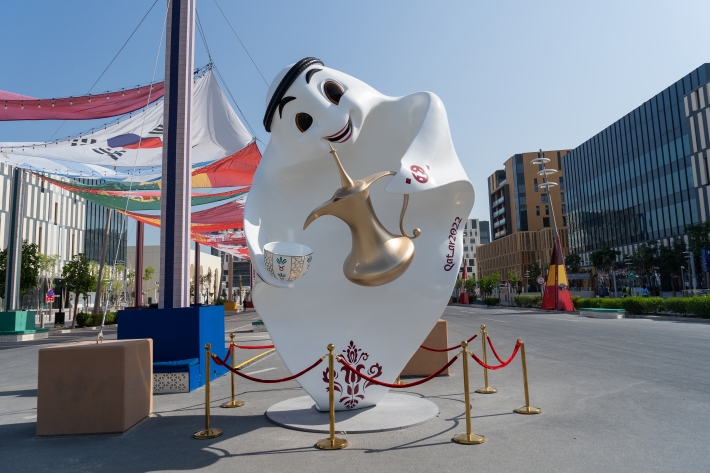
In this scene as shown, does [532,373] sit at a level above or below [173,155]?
A: below

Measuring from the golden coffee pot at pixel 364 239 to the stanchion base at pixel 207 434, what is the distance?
8.03ft

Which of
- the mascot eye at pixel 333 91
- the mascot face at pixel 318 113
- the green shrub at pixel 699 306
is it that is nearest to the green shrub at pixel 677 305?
the green shrub at pixel 699 306

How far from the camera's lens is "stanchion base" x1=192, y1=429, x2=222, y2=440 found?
5.98 metres

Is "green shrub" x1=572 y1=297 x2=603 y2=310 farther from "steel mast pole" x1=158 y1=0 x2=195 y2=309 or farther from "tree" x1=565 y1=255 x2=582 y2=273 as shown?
"tree" x1=565 y1=255 x2=582 y2=273

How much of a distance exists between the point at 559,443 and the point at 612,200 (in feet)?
214

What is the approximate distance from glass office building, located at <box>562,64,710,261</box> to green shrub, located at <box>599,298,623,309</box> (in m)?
26.5

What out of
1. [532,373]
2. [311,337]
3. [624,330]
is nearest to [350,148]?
[311,337]

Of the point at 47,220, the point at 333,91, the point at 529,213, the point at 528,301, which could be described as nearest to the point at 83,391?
the point at 333,91

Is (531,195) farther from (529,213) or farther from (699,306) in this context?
(699,306)

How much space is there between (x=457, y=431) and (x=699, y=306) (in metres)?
21.4

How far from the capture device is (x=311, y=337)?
6648 millimetres

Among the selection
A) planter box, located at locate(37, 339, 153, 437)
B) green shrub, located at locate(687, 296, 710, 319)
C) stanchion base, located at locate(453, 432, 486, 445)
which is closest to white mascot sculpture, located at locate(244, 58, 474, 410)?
stanchion base, located at locate(453, 432, 486, 445)

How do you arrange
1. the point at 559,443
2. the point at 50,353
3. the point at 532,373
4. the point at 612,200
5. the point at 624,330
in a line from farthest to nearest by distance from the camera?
the point at 612,200 < the point at 624,330 < the point at 532,373 < the point at 50,353 < the point at 559,443

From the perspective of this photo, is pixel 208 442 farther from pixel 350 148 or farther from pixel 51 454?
pixel 350 148
